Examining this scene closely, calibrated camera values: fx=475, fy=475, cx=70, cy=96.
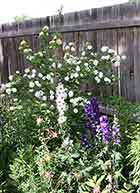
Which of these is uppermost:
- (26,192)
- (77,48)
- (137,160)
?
(77,48)

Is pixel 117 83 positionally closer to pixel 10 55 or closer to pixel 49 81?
pixel 49 81

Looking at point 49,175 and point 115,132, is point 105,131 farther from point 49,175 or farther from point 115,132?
point 49,175

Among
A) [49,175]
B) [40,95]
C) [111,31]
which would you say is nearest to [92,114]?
[49,175]

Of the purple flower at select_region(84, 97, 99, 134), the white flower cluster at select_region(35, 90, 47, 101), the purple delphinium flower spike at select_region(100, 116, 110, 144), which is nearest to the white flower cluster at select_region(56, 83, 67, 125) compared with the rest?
the purple flower at select_region(84, 97, 99, 134)

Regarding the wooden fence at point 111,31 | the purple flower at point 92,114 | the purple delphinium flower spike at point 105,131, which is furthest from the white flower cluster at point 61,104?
the wooden fence at point 111,31

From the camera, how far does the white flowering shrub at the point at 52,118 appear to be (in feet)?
14.0

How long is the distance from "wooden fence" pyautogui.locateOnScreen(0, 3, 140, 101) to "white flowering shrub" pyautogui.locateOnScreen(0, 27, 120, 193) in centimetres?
13

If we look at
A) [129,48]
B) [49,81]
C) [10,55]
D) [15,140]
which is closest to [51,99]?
[49,81]

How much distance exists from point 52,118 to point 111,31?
3.91 feet

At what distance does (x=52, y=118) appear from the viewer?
16.4 feet

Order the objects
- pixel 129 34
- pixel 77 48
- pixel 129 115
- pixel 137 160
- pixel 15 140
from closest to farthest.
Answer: pixel 137 160 → pixel 129 115 → pixel 129 34 → pixel 15 140 → pixel 77 48

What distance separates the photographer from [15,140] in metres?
5.33

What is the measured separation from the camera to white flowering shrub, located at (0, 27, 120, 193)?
4254mm

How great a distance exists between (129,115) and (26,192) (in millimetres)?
1238
